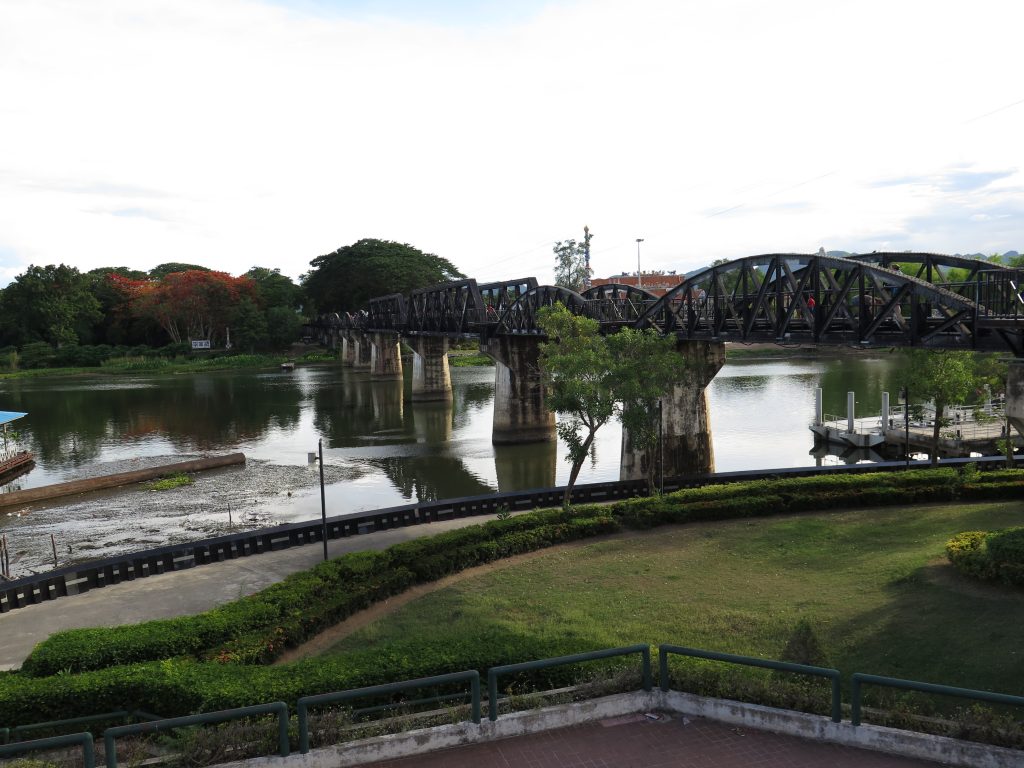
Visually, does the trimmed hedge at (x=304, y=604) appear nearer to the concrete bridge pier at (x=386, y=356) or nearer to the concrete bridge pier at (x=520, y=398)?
the concrete bridge pier at (x=520, y=398)

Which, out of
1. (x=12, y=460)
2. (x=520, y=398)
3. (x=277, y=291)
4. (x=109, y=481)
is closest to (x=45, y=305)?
(x=277, y=291)

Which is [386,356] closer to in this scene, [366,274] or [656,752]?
[366,274]

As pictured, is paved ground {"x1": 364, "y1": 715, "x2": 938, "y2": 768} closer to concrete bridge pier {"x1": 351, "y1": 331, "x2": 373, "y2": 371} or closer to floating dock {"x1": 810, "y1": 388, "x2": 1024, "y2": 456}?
floating dock {"x1": 810, "y1": 388, "x2": 1024, "y2": 456}

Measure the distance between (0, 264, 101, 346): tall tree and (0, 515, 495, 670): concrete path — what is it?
123m

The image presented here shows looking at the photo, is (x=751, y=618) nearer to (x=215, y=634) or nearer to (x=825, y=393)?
(x=215, y=634)

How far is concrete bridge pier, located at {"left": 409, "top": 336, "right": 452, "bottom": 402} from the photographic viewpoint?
85.2 metres

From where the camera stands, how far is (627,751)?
10.6 m

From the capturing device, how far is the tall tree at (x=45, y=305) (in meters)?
130

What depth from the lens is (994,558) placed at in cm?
1858

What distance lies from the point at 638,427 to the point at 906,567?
1253cm

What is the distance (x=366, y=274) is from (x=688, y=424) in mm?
104780

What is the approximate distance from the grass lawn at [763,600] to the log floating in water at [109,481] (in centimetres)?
3051

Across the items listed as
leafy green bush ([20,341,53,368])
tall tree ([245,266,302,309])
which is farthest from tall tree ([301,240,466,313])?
leafy green bush ([20,341,53,368])

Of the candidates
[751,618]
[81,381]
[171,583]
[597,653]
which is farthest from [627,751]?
[81,381]
